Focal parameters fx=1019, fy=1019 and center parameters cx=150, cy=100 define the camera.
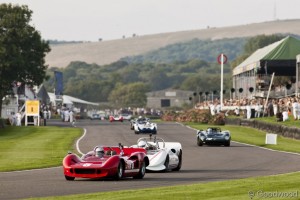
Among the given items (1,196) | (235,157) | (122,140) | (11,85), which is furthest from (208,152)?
(11,85)

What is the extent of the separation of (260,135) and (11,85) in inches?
1817

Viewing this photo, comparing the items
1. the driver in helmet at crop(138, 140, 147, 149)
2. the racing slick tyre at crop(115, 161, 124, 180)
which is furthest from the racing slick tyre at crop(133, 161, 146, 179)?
the driver in helmet at crop(138, 140, 147, 149)

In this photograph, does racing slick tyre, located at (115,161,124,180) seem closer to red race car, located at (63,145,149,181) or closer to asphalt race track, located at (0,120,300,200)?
red race car, located at (63,145,149,181)

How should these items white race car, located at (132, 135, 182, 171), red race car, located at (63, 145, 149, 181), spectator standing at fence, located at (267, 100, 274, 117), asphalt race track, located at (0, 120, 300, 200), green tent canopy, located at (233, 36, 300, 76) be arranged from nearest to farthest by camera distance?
asphalt race track, located at (0, 120, 300, 200), red race car, located at (63, 145, 149, 181), white race car, located at (132, 135, 182, 171), spectator standing at fence, located at (267, 100, 274, 117), green tent canopy, located at (233, 36, 300, 76)

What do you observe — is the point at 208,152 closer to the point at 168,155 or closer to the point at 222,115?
the point at 168,155

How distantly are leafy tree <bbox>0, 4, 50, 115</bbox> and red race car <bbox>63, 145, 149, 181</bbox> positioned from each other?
7613 centimetres

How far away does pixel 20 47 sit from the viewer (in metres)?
106

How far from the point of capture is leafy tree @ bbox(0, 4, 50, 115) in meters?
103

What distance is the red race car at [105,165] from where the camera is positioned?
25.5 m

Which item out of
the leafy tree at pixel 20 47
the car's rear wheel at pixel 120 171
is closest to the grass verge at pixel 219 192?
the car's rear wheel at pixel 120 171

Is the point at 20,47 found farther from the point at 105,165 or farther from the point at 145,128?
the point at 105,165

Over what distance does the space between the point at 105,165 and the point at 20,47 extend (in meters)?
81.2

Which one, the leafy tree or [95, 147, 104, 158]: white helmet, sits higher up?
the leafy tree

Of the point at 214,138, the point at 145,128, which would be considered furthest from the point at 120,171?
the point at 145,128
